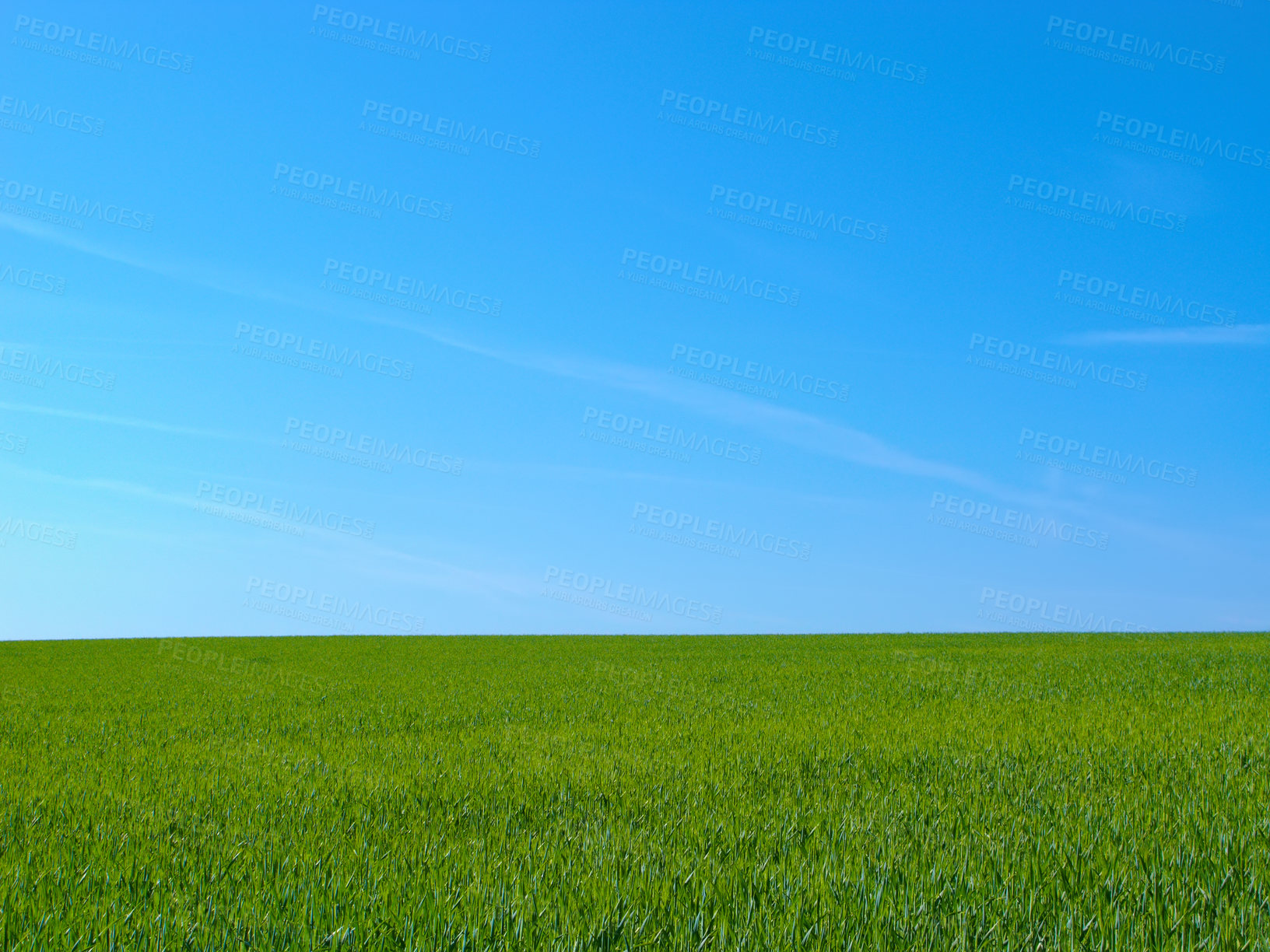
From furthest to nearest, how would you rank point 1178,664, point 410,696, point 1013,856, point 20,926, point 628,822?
point 1178,664 < point 410,696 < point 628,822 < point 1013,856 < point 20,926

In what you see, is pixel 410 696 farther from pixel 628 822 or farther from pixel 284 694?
pixel 628 822

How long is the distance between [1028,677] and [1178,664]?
234 inches

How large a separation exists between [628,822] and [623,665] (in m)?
19.4

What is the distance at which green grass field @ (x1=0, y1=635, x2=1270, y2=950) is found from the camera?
4711mm

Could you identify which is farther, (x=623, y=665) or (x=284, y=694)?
(x=623, y=665)

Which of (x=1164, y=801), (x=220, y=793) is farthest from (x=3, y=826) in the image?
(x=1164, y=801)

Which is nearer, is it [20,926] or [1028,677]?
[20,926]

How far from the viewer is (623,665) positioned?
86.5 ft

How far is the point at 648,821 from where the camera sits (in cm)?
723

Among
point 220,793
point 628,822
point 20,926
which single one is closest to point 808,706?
point 628,822

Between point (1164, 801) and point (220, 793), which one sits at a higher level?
point (1164, 801)

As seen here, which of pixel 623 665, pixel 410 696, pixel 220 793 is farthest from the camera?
pixel 623 665

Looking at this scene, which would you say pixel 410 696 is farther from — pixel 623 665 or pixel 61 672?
pixel 61 672

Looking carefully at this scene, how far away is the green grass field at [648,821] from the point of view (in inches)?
185
